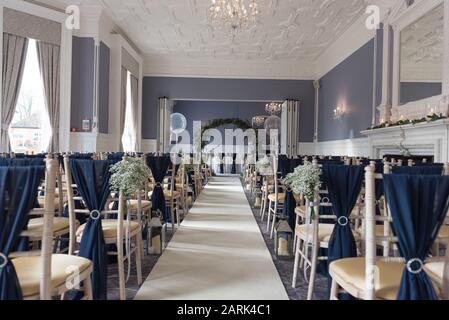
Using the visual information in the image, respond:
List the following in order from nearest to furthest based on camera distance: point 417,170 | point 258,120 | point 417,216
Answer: point 417,216, point 417,170, point 258,120

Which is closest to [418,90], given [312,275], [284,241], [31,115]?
[284,241]

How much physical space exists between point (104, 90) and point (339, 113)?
6.22 metres

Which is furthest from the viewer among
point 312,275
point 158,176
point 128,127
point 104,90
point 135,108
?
point 135,108

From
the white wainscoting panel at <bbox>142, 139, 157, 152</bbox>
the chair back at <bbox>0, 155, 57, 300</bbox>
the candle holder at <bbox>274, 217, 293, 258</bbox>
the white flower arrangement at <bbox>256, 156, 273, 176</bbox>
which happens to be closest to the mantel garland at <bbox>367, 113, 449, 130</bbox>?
the white flower arrangement at <bbox>256, 156, 273, 176</bbox>

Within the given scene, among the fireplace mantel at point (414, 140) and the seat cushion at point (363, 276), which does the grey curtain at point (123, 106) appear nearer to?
the fireplace mantel at point (414, 140)

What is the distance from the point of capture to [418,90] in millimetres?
6062

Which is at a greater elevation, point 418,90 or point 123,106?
point 123,106

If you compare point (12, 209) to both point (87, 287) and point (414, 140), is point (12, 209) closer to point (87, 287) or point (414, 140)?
point (87, 287)

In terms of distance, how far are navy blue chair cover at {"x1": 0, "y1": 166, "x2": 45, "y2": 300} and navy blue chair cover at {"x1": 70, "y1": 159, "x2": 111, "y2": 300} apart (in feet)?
3.23

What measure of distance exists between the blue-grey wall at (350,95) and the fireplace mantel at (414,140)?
3.44ft

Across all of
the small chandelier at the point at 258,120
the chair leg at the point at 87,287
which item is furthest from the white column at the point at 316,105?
the chair leg at the point at 87,287

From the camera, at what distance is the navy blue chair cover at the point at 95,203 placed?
2535 mm

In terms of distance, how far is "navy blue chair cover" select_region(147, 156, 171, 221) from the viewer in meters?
4.53
